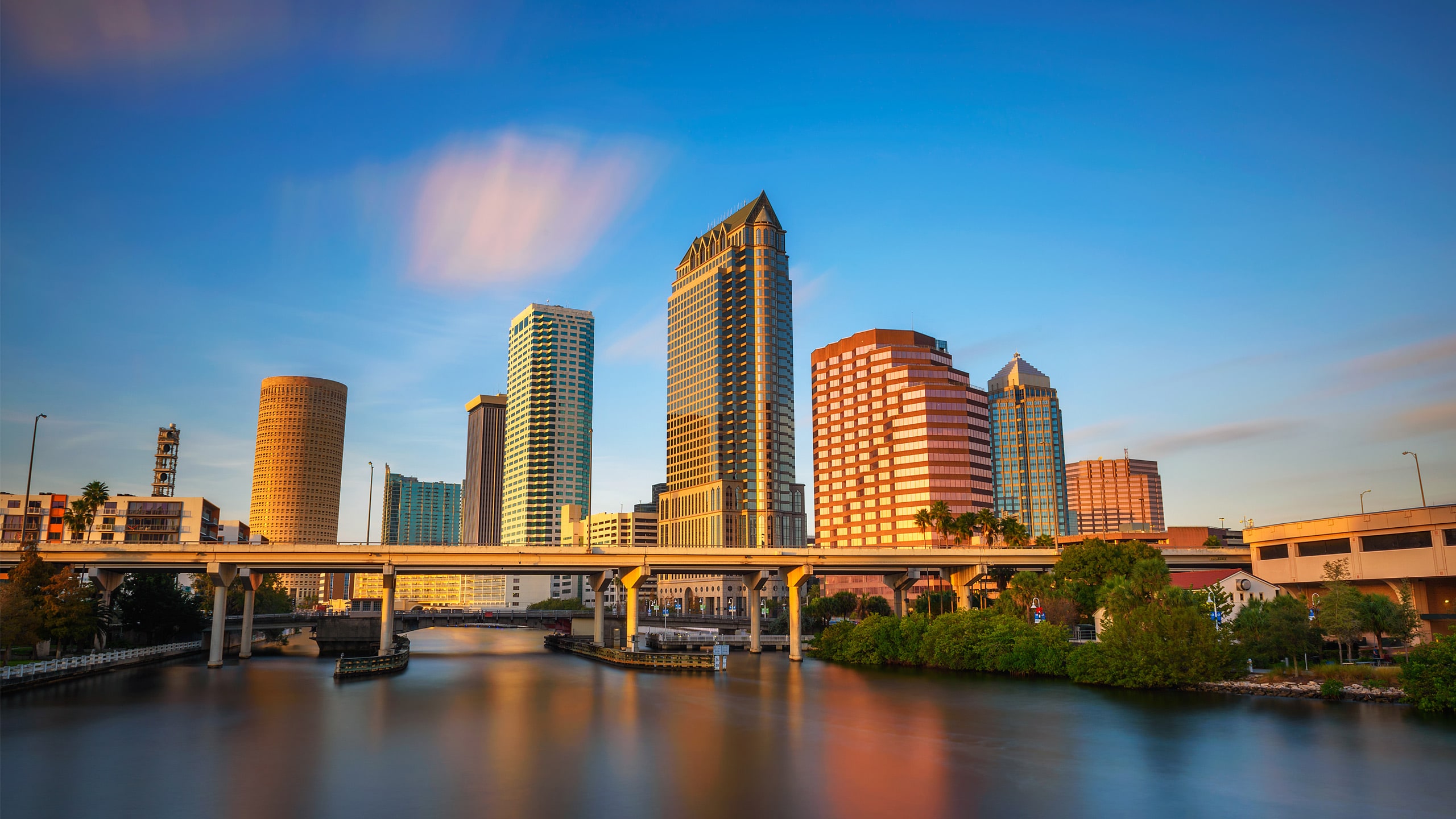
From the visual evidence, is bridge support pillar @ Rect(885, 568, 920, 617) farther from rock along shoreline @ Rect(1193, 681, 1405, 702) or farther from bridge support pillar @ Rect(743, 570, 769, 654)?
rock along shoreline @ Rect(1193, 681, 1405, 702)

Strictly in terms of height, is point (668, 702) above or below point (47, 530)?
below

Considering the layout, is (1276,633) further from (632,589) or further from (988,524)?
(632,589)

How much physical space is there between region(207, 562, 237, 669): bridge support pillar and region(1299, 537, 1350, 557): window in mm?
123195

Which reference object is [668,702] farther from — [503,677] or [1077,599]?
[1077,599]

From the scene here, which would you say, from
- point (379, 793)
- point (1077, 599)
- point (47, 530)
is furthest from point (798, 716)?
point (47, 530)

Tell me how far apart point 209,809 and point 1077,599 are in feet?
287

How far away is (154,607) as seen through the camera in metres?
121

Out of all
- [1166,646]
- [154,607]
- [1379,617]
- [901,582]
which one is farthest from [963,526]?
[154,607]

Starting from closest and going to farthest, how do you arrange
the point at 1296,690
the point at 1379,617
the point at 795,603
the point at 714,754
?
the point at 714,754 → the point at 1296,690 → the point at 1379,617 → the point at 795,603

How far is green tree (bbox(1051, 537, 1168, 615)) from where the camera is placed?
99.3m

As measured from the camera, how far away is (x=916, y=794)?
36469 mm

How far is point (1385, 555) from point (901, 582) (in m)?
55.7

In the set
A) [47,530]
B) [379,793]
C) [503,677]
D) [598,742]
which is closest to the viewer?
[379,793]

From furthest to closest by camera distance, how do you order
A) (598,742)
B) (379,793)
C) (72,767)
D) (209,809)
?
(598,742) < (72,767) < (379,793) < (209,809)
